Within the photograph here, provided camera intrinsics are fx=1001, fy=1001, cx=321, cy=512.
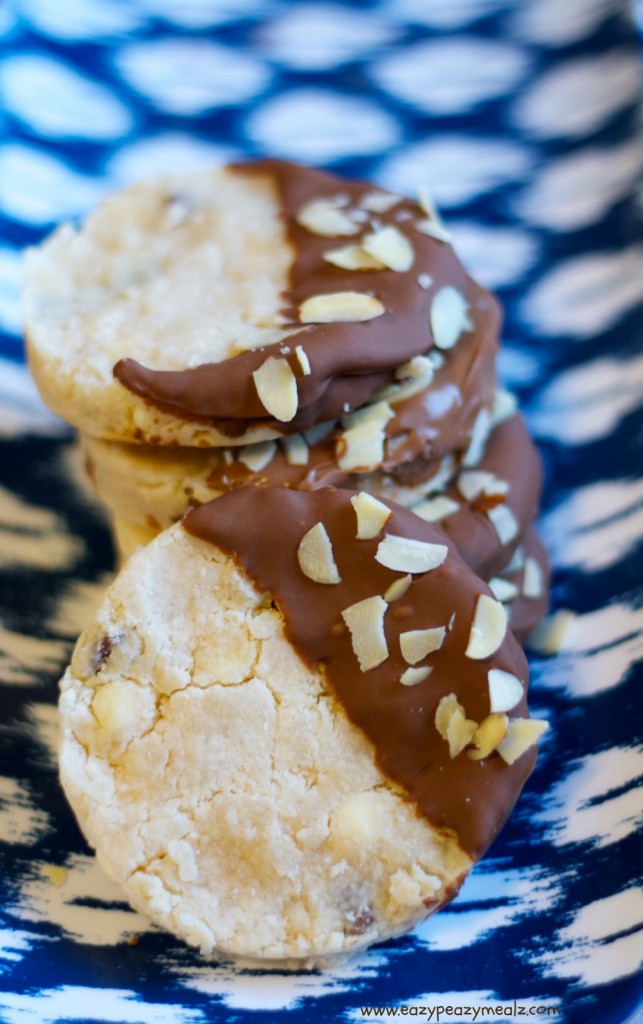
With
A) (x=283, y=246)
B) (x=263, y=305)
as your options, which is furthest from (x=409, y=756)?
(x=283, y=246)

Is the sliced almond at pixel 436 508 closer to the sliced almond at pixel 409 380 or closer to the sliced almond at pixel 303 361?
the sliced almond at pixel 409 380

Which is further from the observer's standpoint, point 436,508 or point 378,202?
point 378,202

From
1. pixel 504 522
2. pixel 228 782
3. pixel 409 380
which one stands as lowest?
pixel 228 782

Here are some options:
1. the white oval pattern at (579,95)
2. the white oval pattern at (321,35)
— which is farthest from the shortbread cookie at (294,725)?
the white oval pattern at (321,35)

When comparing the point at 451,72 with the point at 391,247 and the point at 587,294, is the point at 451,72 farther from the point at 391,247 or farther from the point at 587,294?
the point at 391,247

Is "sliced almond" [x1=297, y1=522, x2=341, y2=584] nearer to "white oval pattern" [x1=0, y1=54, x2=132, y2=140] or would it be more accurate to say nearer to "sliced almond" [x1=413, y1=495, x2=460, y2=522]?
"sliced almond" [x1=413, y1=495, x2=460, y2=522]

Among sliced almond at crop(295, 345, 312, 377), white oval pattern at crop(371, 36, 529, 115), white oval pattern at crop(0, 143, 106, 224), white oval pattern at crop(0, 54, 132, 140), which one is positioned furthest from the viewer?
white oval pattern at crop(371, 36, 529, 115)

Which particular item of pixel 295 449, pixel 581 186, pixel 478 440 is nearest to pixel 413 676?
pixel 295 449

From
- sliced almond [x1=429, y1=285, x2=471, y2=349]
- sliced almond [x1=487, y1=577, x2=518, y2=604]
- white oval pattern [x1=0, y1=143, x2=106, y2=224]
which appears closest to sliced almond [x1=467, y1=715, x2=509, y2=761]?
sliced almond [x1=487, y1=577, x2=518, y2=604]
